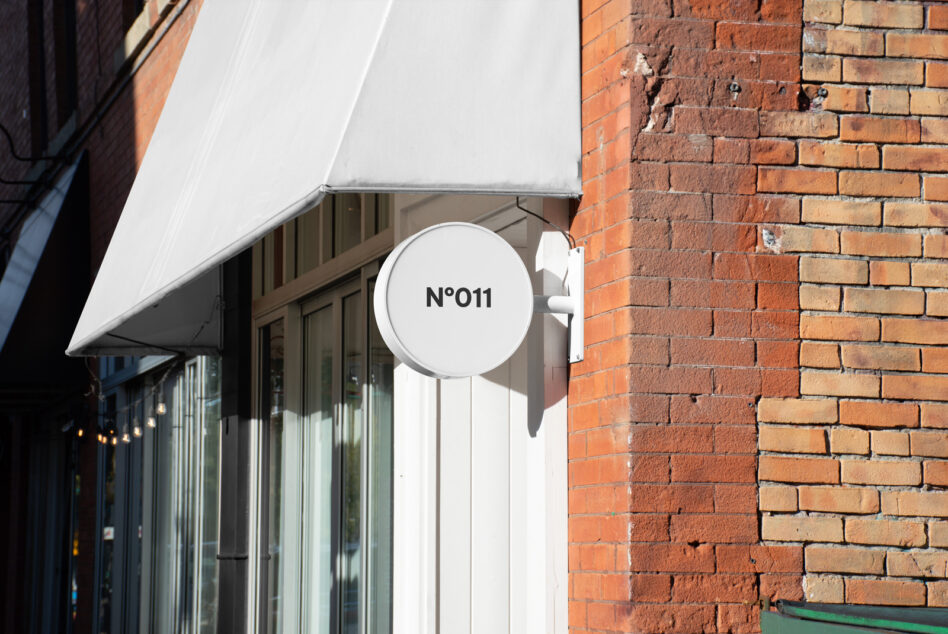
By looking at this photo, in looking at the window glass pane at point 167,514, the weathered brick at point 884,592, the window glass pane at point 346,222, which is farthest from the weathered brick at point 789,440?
the window glass pane at point 167,514

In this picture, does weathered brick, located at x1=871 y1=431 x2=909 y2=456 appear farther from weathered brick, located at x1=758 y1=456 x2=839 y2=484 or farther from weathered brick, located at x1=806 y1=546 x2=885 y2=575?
weathered brick, located at x1=806 y1=546 x2=885 y2=575

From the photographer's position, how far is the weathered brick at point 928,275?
14.7 feet

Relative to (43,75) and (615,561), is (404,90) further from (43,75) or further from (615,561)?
(43,75)

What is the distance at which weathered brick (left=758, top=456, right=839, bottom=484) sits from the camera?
4312 mm

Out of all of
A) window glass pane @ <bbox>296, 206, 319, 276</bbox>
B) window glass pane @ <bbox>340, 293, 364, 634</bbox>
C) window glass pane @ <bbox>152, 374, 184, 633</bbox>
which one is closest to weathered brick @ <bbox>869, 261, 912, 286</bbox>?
window glass pane @ <bbox>340, 293, 364, 634</bbox>

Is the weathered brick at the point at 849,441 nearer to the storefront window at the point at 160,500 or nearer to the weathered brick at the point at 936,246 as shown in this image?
the weathered brick at the point at 936,246

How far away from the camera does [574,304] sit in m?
4.59

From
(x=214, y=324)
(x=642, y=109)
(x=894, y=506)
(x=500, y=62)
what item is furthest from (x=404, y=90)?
(x=214, y=324)

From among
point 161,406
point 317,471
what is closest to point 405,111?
point 317,471

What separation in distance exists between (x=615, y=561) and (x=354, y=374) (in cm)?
288

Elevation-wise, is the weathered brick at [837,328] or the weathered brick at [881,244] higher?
the weathered brick at [881,244]

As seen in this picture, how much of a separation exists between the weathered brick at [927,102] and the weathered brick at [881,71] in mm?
35

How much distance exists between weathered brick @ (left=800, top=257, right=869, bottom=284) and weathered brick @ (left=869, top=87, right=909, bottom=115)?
53 cm

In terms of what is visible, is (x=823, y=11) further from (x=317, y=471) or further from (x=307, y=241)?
(x=317, y=471)
